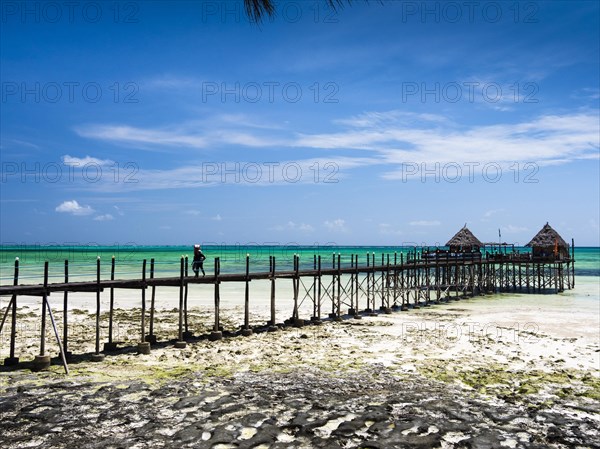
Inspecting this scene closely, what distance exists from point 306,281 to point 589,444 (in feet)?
125

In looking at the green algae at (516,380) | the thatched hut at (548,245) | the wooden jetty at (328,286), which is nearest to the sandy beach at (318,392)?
the green algae at (516,380)

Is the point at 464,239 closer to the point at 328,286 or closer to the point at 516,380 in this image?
the point at 328,286

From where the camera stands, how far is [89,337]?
18.2m

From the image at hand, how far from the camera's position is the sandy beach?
346 inches

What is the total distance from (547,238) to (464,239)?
662cm

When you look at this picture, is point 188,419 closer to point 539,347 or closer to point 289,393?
point 289,393

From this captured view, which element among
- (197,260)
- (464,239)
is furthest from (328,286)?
(464,239)

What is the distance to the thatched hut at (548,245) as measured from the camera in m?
37.9

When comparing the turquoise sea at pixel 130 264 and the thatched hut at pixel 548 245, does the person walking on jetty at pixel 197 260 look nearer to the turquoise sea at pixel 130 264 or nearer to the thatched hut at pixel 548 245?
the turquoise sea at pixel 130 264

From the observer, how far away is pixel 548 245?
3834cm

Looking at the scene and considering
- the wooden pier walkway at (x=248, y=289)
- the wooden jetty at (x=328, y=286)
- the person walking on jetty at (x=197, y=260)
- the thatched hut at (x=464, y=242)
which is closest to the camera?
the wooden pier walkway at (x=248, y=289)

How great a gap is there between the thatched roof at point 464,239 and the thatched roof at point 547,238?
4.86 m

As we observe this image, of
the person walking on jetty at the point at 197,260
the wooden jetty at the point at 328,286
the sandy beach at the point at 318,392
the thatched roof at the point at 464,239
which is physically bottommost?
the sandy beach at the point at 318,392

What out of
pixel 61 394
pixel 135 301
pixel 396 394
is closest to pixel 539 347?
pixel 396 394
